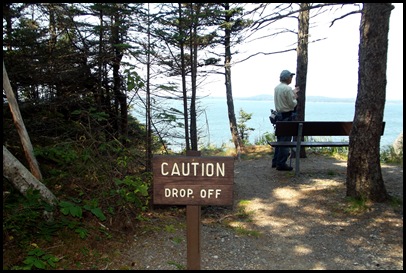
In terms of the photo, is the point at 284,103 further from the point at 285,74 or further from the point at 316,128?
the point at 316,128

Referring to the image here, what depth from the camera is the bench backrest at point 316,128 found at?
21.0 ft

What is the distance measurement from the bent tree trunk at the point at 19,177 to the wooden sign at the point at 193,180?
1812 millimetres

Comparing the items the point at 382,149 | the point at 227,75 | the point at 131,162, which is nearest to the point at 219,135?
the point at 227,75

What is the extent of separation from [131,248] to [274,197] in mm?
2711

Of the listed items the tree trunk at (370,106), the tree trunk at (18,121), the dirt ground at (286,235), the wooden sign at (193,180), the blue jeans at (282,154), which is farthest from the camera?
the blue jeans at (282,154)

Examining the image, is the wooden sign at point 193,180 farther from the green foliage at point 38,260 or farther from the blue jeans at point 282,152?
the blue jeans at point 282,152

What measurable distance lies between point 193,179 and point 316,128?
472 centimetres

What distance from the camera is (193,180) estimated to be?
2551mm

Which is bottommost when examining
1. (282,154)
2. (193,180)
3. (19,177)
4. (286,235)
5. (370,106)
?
(286,235)

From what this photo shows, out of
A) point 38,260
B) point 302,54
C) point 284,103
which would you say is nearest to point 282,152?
point 284,103

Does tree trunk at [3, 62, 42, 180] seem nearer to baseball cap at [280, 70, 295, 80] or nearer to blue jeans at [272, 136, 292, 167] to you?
blue jeans at [272, 136, 292, 167]

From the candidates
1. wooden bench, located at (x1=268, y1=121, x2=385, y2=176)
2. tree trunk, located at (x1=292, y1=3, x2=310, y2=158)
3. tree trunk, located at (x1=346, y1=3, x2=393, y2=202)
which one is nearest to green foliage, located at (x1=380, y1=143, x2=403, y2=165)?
wooden bench, located at (x1=268, y1=121, x2=385, y2=176)

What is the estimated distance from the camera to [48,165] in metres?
5.59

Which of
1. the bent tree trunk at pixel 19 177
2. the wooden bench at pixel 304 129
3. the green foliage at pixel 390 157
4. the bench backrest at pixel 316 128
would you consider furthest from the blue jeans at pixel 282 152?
the bent tree trunk at pixel 19 177
